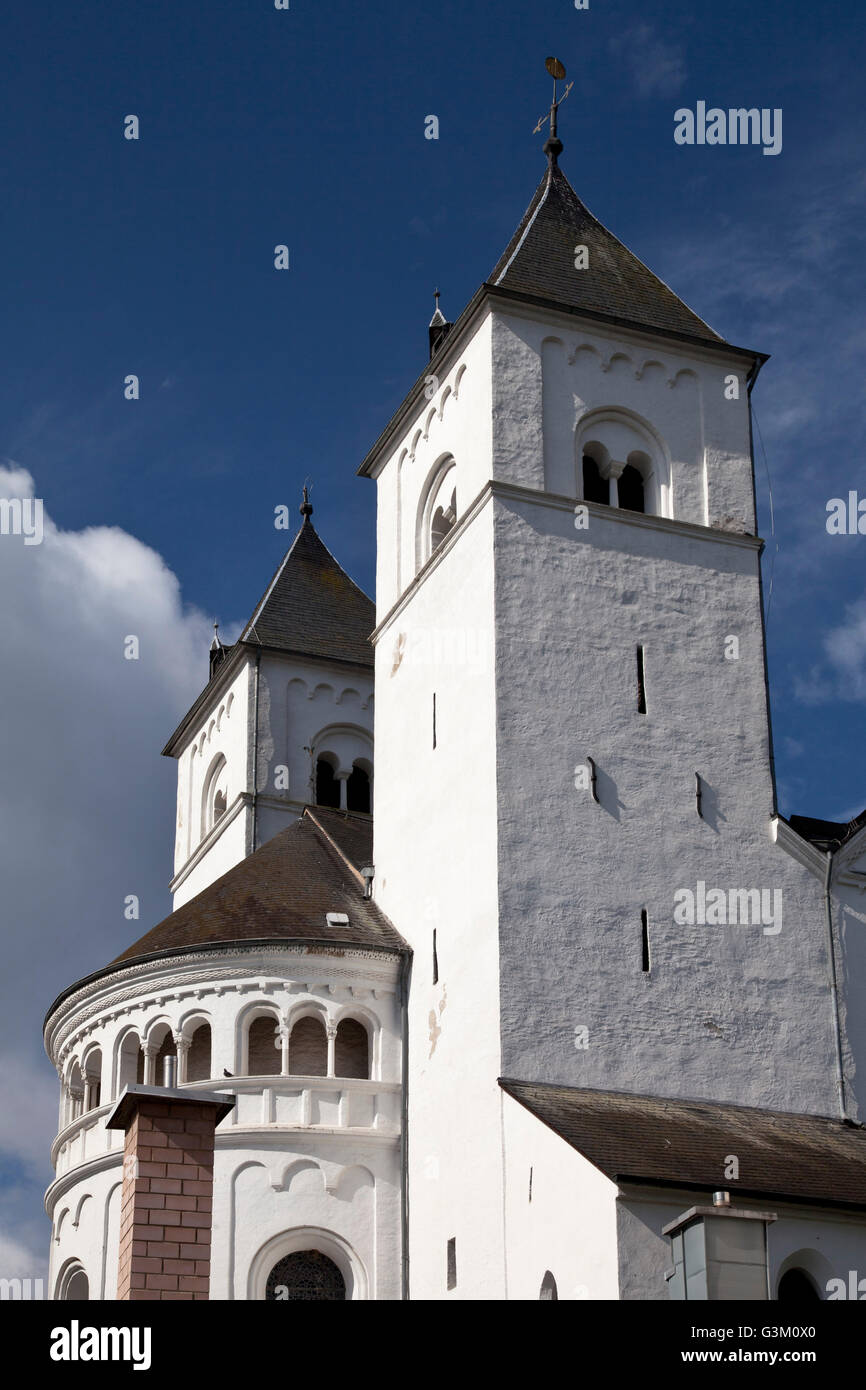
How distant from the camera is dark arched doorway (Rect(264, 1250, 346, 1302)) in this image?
2747cm

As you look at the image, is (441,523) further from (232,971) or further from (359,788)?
(359,788)

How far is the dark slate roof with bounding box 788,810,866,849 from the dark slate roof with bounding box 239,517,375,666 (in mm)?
12897

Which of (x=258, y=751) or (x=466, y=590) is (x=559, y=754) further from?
(x=258, y=751)

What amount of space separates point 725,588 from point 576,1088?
941cm

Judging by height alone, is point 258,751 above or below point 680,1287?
above

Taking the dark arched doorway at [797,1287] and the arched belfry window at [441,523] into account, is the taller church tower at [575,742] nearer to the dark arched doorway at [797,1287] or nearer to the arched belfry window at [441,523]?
the arched belfry window at [441,523]

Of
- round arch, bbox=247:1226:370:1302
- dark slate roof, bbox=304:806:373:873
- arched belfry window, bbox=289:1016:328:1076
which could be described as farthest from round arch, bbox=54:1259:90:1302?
dark slate roof, bbox=304:806:373:873

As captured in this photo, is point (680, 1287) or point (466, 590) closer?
point (680, 1287)

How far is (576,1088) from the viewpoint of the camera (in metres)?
26.6

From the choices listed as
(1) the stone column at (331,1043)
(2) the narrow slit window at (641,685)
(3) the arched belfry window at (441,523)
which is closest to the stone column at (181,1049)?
(1) the stone column at (331,1043)

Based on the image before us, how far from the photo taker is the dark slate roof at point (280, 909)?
29766 millimetres

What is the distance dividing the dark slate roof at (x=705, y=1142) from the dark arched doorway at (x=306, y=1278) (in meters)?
4.34
